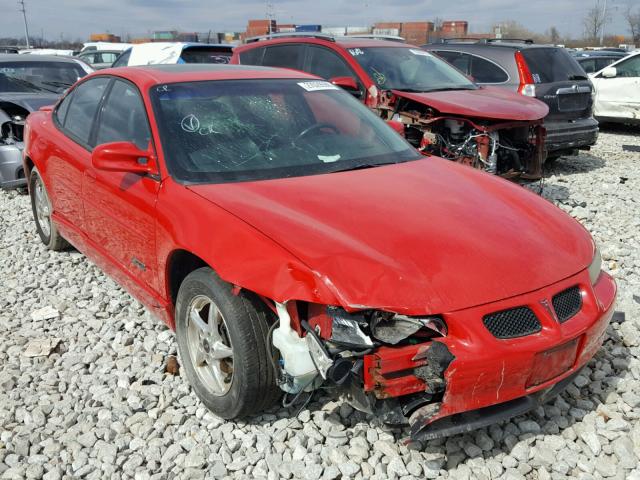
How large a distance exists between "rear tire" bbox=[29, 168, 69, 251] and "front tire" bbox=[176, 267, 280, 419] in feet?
8.14

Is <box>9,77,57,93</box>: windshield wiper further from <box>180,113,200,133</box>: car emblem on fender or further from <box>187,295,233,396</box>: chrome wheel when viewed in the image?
<box>187,295,233,396</box>: chrome wheel

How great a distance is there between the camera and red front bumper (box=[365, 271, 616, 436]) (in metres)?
2.33

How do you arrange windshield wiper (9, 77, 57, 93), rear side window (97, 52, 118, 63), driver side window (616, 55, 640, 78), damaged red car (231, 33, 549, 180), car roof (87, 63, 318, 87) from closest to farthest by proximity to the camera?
car roof (87, 63, 318, 87)
damaged red car (231, 33, 549, 180)
windshield wiper (9, 77, 57, 93)
driver side window (616, 55, 640, 78)
rear side window (97, 52, 118, 63)

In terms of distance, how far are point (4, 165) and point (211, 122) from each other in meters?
4.45

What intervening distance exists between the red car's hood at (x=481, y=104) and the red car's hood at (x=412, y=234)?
304 centimetres

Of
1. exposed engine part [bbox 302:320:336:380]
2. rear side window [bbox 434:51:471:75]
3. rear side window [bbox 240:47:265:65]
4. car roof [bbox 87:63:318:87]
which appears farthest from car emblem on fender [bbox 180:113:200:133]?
rear side window [bbox 434:51:471:75]

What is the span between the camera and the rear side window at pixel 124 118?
3.57 m

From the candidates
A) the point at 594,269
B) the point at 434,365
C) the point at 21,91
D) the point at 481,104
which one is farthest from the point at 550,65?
the point at 434,365

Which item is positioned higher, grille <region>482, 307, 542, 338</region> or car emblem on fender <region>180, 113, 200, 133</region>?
car emblem on fender <region>180, 113, 200, 133</region>

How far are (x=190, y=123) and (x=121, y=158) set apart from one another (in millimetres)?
430

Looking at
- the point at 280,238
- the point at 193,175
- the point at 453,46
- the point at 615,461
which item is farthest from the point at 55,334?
the point at 453,46

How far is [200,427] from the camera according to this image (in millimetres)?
2988

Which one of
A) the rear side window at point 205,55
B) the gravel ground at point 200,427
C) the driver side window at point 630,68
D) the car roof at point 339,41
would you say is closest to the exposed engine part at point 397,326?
the gravel ground at point 200,427

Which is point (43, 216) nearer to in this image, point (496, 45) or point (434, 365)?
point (434, 365)
